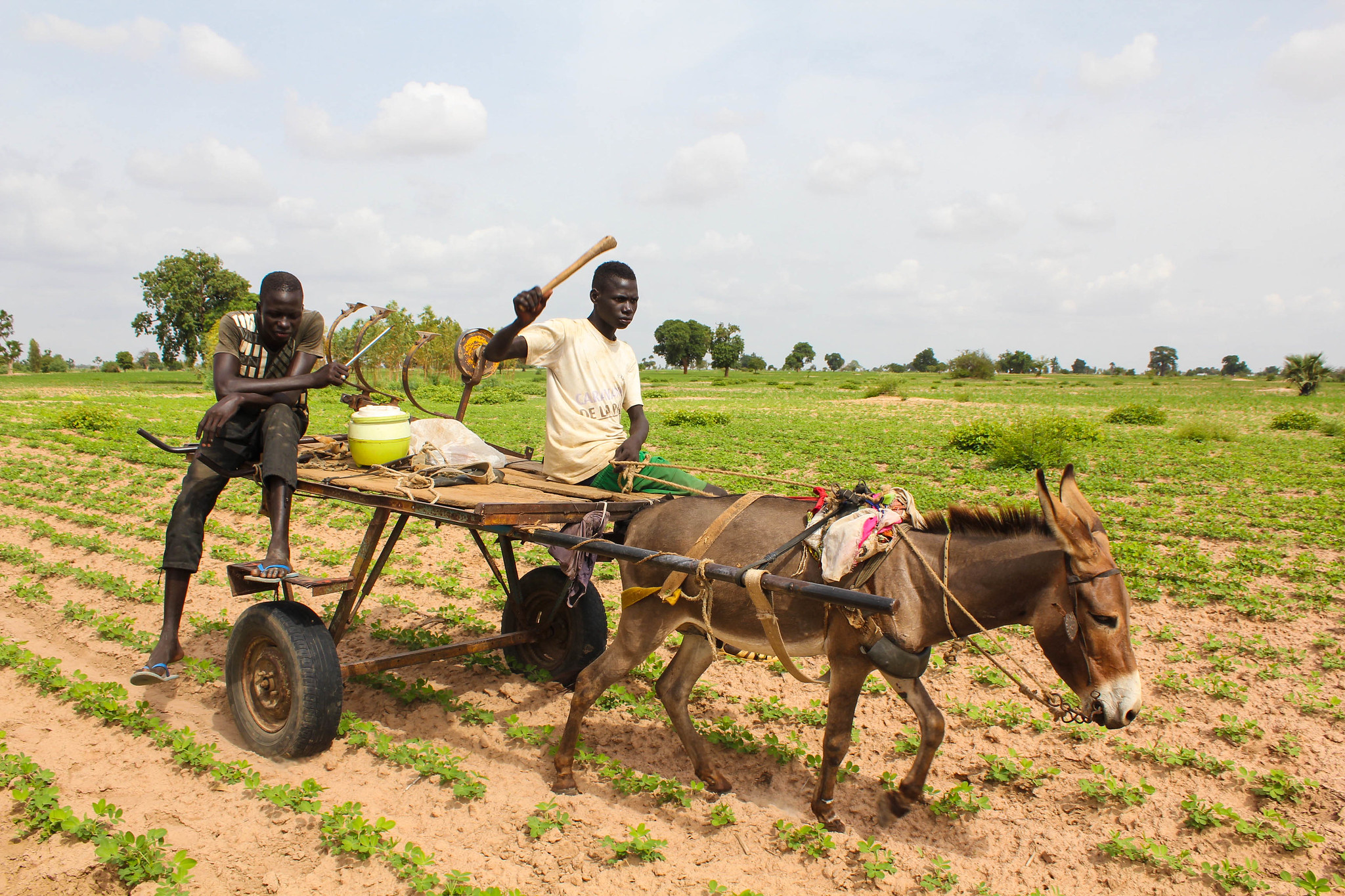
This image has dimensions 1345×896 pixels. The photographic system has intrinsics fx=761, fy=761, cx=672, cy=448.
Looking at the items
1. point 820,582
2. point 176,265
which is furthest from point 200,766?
point 176,265

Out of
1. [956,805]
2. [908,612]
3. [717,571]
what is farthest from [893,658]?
[956,805]

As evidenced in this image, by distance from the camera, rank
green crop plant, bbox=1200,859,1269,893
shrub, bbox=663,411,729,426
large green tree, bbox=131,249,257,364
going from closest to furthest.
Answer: green crop plant, bbox=1200,859,1269,893, shrub, bbox=663,411,729,426, large green tree, bbox=131,249,257,364

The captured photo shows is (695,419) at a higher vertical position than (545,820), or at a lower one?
higher

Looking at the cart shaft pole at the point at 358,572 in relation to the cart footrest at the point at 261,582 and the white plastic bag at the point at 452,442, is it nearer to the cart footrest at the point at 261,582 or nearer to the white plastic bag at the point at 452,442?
the cart footrest at the point at 261,582

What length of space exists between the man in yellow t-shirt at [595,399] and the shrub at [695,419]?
19.4 m

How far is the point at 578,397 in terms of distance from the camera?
17.2 ft

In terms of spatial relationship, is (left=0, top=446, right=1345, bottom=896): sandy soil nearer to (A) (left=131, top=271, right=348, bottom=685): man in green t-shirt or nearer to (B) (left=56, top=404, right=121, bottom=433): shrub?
(A) (left=131, top=271, right=348, bottom=685): man in green t-shirt

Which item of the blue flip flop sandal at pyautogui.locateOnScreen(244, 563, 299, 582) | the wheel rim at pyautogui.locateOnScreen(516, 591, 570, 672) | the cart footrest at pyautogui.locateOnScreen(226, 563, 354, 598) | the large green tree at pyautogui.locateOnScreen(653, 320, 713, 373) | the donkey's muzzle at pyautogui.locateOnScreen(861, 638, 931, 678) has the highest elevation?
the large green tree at pyautogui.locateOnScreen(653, 320, 713, 373)

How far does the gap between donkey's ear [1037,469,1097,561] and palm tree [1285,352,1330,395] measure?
55690 mm

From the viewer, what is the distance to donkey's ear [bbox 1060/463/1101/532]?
142 inches

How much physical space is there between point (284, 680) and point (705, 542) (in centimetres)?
288

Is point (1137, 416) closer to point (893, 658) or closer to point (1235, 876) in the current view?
point (1235, 876)

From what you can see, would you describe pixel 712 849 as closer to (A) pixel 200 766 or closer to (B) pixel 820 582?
(B) pixel 820 582

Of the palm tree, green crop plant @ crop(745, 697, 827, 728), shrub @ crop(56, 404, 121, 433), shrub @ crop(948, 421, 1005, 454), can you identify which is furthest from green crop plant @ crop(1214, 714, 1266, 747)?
the palm tree
